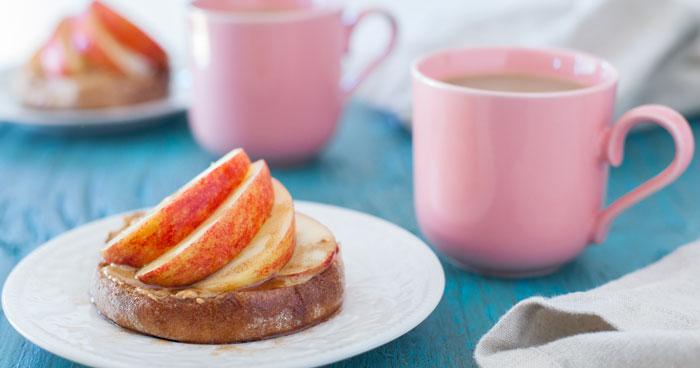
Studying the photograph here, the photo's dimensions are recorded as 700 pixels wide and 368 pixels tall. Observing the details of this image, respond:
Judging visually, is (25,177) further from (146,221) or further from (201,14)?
(146,221)

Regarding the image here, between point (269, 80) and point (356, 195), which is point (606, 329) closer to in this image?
point (356, 195)

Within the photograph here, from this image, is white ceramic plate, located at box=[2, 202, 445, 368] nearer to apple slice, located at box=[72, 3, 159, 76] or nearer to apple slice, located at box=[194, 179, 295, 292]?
apple slice, located at box=[194, 179, 295, 292]

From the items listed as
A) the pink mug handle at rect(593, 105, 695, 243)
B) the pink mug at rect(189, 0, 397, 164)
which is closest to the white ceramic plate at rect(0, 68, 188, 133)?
the pink mug at rect(189, 0, 397, 164)

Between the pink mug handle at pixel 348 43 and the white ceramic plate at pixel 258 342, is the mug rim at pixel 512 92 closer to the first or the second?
the white ceramic plate at pixel 258 342

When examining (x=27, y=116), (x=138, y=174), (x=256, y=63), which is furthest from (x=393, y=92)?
(x=27, y=116)

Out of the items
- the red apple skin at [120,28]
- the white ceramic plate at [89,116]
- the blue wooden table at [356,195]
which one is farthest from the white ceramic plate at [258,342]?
the red apple skin at [120,28]

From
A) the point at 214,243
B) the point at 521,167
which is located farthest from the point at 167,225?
the point at 521,167
